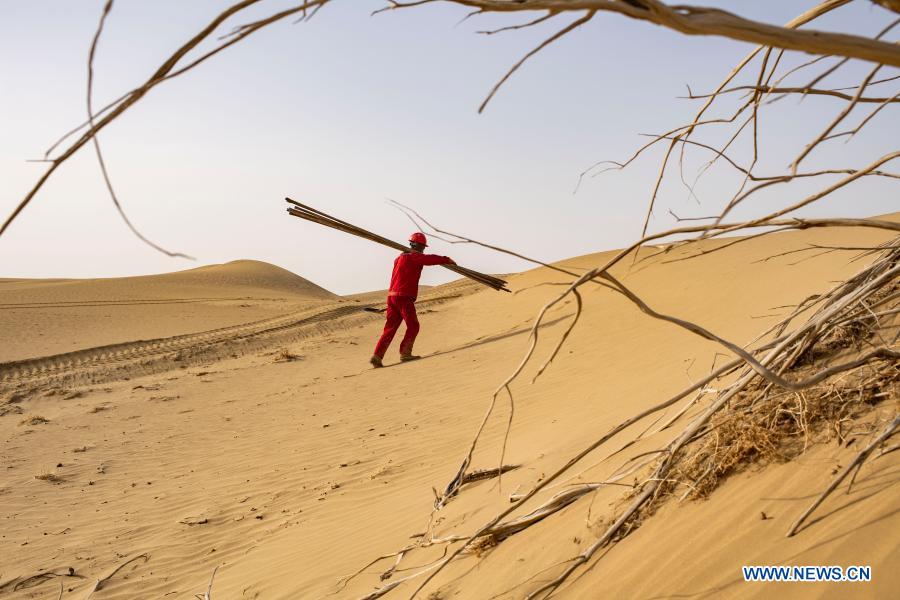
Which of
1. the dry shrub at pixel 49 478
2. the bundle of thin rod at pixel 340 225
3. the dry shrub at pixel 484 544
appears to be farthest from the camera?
the bundle of thin rod at pixel 340 225

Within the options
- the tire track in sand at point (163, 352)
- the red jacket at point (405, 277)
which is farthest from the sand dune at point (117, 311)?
the red jacket at point (405, 277)

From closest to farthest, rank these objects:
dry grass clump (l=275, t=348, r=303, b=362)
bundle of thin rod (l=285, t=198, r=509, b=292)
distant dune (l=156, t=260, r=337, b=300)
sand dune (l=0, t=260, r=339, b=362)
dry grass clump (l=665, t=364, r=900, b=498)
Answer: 1. dry grass clump (l=665, t=364, r=900, b=498)
2. bundle of thin rod (l=285, t=198, r=509, b=292)
3. dry grass clump (l=275, t=348, r=303, b=362)
4. sand dune (l=0, t=260, r=339, b=362)
5. distant dune (l=156, t=260, r=337, b=300)

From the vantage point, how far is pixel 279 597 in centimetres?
400

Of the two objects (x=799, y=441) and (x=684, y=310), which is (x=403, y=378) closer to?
(x=684, y=310)

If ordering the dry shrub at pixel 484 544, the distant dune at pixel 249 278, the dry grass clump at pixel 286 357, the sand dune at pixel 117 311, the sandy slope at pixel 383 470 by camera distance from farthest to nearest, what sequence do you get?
1. the distant dune at pixel 249 278
2. the sand dune at pixel 117 311
3. the dry grass clump at pixel 286 357
4. the dry shrub at pixel 484 544
5. the sandy slope at pixel 383 470

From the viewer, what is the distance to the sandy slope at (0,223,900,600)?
101 inches

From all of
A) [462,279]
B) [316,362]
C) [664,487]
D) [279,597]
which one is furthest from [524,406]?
[462,279]

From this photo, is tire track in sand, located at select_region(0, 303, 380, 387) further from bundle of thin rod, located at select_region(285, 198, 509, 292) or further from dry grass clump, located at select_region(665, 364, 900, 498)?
dry grass clump, located at select_region(665, 364, 900, 498)

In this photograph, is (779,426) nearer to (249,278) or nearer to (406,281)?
(406,281)

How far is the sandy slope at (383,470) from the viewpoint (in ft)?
8.39

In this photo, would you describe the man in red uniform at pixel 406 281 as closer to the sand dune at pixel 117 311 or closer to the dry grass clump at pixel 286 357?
the dry grass clump at pixel 286 357

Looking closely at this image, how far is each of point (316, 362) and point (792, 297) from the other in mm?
8361

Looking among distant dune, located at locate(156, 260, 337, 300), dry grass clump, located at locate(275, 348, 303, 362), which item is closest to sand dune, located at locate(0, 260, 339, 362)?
distant dune, located at locate(156, 260, 337, 300)

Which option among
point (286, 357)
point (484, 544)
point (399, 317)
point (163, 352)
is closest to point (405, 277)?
point (399, 317)
